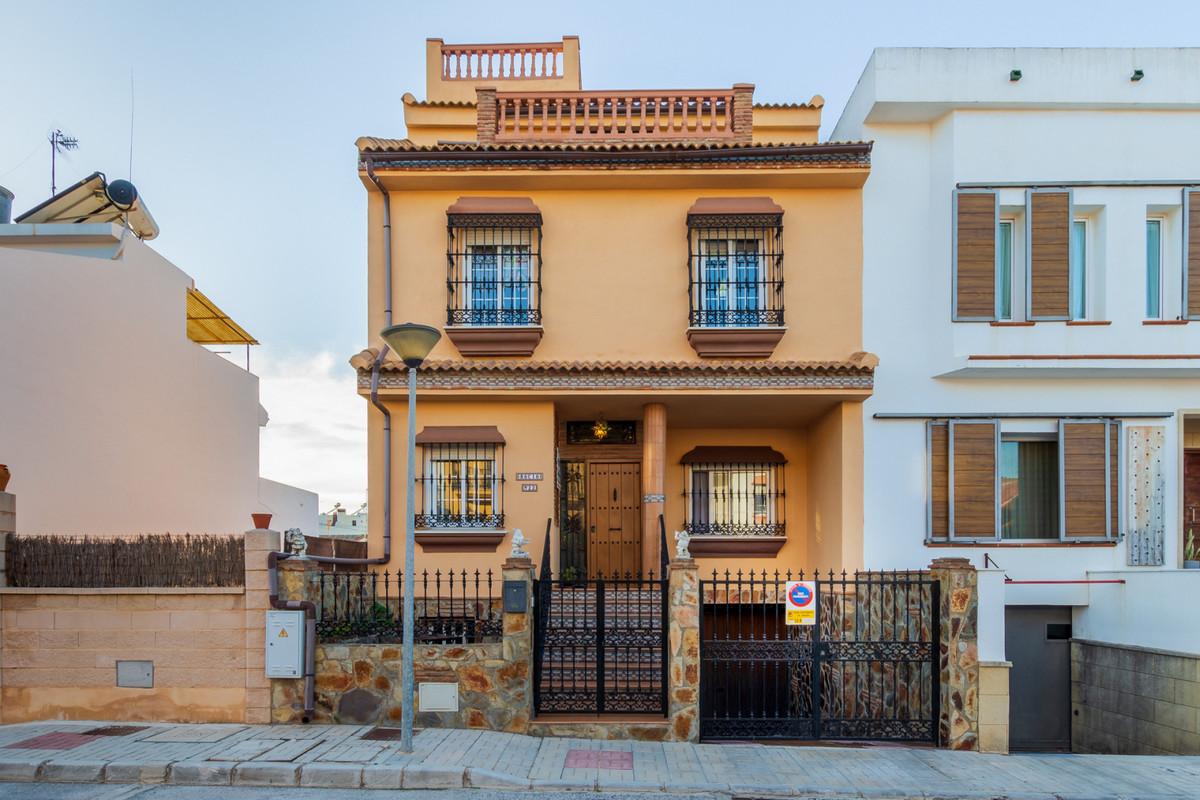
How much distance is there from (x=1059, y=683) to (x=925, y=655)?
4.32 m

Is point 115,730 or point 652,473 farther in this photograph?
point 652,473

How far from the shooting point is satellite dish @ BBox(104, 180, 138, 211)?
14.3 metres

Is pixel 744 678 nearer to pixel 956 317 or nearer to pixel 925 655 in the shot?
pixel 925 655

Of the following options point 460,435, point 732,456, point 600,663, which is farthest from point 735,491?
point 600,663

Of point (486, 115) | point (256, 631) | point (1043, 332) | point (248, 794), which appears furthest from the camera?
point (486, 115)

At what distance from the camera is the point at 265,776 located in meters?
7.07

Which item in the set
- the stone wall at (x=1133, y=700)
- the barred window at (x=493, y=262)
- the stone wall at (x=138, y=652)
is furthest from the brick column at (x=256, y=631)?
the stone wall at (x=1133, y=700)

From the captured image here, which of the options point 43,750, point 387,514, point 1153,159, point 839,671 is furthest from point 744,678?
point 1153,159

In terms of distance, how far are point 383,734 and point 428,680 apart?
2.36 ft

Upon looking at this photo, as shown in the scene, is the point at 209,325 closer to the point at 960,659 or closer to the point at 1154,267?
the point at 960,659

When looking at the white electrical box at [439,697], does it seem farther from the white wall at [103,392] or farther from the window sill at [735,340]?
the white wall at [103,392]

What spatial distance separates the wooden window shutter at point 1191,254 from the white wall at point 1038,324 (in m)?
0.19

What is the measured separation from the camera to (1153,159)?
11711 mm

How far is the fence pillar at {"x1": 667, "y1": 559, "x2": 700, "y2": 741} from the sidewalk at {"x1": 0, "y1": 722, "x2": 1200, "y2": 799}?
28 centimetres
